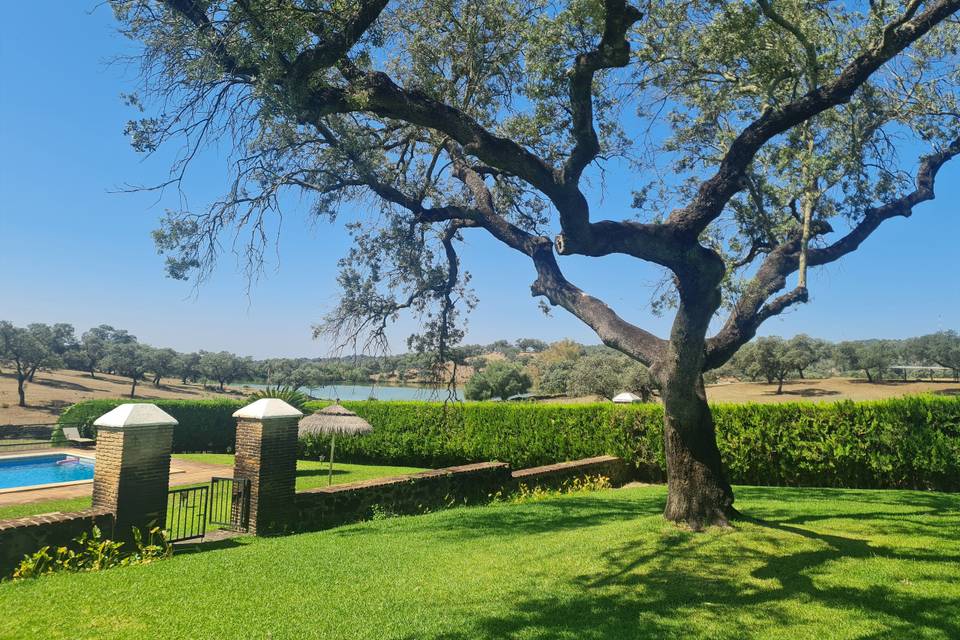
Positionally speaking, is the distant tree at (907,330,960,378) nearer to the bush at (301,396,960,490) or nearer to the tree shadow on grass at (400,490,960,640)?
the bush at (301,396,960,490)

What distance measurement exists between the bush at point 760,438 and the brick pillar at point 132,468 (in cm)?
1201

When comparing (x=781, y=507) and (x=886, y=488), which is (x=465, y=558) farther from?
(x=886, y=488)

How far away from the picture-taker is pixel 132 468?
7281mm

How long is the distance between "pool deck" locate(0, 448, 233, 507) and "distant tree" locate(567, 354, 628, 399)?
28010mm

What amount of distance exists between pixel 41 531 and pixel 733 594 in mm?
7290

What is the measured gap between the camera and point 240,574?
6012mm

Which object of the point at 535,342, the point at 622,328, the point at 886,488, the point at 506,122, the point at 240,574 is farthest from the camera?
the point at 535,342

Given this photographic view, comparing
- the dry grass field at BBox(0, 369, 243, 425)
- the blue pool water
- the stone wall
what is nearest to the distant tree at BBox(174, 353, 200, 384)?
the dry grass field at BBox(0, 369, 243, 425)

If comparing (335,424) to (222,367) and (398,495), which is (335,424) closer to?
(398,495)

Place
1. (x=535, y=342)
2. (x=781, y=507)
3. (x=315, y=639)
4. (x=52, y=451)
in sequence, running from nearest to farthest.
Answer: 1. (x=315, y=639)
2. (x=781, y=507)
3. (x=52, y=451)
4. (x=535, y=342)

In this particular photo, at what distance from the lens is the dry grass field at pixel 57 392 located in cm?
3700

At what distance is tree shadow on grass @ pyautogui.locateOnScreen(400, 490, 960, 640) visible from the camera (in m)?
4.31

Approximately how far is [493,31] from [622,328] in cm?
575

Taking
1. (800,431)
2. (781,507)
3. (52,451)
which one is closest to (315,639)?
(781,507)
